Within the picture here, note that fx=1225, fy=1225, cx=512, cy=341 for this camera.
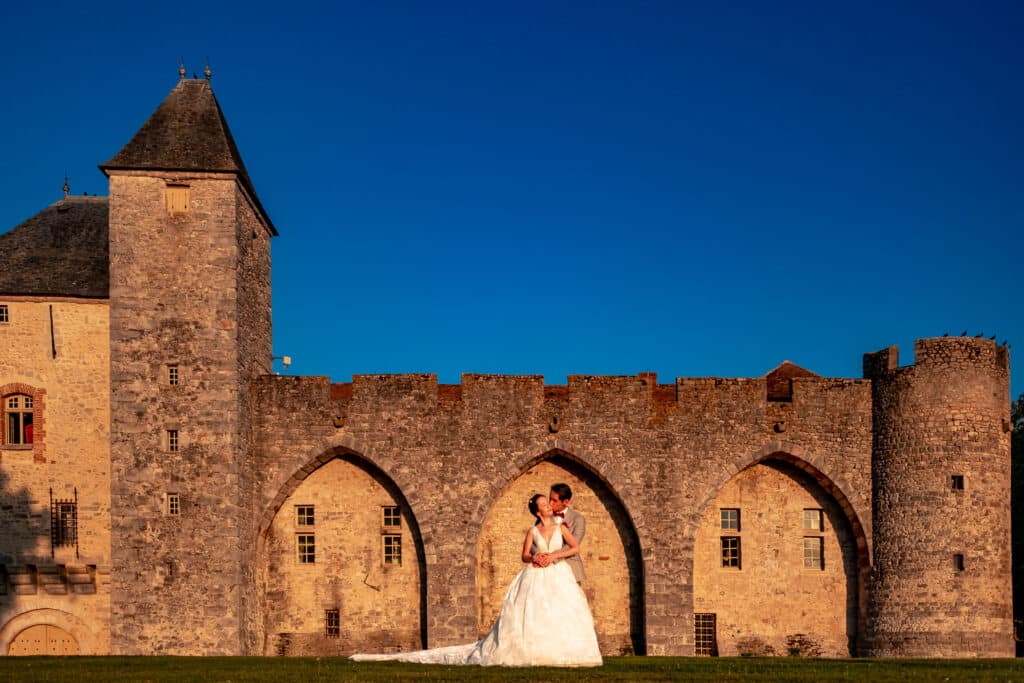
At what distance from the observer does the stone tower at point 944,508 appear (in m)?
33.2

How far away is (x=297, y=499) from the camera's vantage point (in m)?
35.0

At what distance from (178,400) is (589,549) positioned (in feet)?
40.1

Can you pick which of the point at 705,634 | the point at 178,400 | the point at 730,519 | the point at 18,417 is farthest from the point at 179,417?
the point at 705,634

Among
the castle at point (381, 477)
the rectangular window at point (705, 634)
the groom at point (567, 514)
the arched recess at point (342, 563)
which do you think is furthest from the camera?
the rectangular window at point (705, 634)

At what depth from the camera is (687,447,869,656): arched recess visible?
34906 millimetres

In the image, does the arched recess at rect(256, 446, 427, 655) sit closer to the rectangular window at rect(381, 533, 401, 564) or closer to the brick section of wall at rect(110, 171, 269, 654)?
the rectangular window at rect(381, 533, 401, 564)

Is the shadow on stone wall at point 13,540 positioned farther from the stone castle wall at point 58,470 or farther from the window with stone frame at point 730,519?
the window with stone frame at point 730,519

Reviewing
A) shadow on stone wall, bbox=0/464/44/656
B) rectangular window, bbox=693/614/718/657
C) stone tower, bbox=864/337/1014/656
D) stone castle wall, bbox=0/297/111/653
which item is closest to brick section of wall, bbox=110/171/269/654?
stone castle wall, bbox=0/297/111/653

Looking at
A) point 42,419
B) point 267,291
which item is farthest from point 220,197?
point 42,419

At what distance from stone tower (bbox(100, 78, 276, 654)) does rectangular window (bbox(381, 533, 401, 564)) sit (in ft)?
12.9

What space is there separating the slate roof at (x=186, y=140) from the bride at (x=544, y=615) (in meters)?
18.2

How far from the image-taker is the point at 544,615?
18172 millimetres

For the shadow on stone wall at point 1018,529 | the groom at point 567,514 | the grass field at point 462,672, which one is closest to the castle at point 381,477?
the grass field at point 462,672

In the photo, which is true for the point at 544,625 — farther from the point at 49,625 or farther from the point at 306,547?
the point at 49,625
